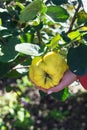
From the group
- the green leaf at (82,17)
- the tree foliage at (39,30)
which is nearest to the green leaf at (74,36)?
the tree foliage at (39,30)

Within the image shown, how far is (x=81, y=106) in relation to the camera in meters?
4.05

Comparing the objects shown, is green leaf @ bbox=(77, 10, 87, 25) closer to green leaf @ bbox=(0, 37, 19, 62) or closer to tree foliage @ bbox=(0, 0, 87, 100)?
tree foliage @ bbox=(0, 0, 87, 100)

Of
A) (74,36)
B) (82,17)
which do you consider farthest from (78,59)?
(82,17)

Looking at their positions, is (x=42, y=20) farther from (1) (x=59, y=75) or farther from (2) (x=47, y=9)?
(1) (x=59, y=75)

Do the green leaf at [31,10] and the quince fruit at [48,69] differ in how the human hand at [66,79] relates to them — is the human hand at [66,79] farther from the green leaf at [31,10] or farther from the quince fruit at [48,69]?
the green leaf at [31,10]

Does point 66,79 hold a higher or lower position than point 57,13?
lower

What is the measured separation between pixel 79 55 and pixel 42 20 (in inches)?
6.1

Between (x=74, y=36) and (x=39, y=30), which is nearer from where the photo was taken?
(x=74, y=36)

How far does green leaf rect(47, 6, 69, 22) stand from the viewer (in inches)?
37.9

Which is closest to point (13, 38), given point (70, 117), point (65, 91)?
point (65, 91)

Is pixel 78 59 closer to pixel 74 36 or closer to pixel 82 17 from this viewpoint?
pixel 74 36

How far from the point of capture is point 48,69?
0.90 m

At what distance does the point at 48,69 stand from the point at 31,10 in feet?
0.45

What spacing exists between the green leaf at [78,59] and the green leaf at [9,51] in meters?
0.13
